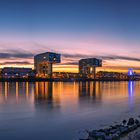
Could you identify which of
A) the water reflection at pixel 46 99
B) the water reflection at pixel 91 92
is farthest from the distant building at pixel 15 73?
the water reflection at pixel 46 99

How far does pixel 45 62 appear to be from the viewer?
143125 mm

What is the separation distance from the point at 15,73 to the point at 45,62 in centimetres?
2597

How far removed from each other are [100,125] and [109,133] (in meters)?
3.67

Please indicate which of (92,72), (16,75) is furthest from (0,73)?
(92,72)

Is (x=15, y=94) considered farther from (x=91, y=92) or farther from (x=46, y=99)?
(x=91, y=92)

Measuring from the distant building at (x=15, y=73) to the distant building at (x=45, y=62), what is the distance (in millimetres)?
5780

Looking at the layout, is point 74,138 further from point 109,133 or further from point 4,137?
point 4,137

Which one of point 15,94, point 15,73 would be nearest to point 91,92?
point 15,94

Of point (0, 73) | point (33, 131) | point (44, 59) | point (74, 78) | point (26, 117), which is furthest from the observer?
point (74, 78)

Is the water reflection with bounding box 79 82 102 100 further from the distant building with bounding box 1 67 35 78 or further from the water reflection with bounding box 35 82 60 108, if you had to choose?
the distant building with bounding box 1 67 35 78

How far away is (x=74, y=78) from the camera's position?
175500 millimetres

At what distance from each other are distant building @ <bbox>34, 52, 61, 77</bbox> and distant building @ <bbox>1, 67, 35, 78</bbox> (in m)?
5.78

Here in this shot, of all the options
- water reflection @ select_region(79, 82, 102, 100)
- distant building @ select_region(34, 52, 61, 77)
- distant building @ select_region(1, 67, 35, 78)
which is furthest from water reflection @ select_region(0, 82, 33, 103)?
distant building @ select_region(1, 67, 35, 78)

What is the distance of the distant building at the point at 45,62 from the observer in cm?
13875
